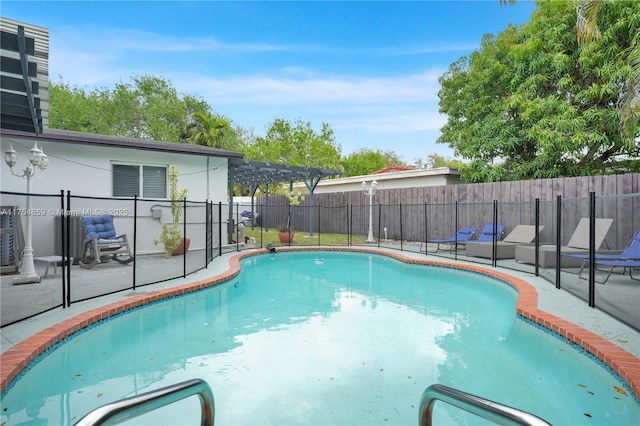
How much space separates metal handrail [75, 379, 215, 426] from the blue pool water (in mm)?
1631

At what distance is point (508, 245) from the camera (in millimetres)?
9641

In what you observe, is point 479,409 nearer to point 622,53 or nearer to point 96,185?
point 96,185

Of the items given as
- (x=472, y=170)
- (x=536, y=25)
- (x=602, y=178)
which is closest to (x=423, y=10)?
(x=536, y=25)

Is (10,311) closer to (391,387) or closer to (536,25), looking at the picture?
(391,387)

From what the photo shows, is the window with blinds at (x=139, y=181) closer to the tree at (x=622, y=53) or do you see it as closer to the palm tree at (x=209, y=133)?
the tree at (x=622, y=53)

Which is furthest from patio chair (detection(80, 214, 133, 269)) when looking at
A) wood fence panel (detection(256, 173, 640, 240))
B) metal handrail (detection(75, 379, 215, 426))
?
wood fence panel (detection(256, 173, 640, 240))

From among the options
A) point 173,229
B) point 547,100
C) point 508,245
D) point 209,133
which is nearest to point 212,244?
point 173,229

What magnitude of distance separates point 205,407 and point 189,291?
18.0 feet

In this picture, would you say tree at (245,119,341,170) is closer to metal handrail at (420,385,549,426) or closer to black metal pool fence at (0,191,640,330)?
black metal pool fence at (0,191,640,330)

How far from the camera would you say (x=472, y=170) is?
49.4ft

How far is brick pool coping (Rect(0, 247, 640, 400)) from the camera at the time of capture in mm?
3139

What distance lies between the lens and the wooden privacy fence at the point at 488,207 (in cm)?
860

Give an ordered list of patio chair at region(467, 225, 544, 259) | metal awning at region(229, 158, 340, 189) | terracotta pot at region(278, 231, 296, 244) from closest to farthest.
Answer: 1. patio chair at region(467, 225, 544, 259)
2. metal awning at region(229, 158, 340, 189)
3. terracotta pot at region(278, 231, 296, 244)

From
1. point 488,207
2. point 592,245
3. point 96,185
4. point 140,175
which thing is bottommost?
point 592,245
